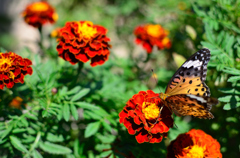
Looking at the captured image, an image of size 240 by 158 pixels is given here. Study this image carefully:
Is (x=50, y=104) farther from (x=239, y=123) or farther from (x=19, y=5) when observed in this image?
(x=19, y=5)

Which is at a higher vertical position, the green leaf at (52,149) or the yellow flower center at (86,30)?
the yellow flower center at (86,30)

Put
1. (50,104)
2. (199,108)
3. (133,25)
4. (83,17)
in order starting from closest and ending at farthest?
(199,108), (50,104), (133,25), (83,17)

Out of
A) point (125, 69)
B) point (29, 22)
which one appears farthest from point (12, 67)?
point (125, 69)

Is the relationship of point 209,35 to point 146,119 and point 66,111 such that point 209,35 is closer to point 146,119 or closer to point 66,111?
point 146,119

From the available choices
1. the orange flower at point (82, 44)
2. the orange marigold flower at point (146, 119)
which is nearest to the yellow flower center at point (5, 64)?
the orange flower at point (82, 44)

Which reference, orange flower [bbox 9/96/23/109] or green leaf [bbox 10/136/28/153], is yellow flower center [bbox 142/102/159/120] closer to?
green leaf [bbox 10/136/28/153]

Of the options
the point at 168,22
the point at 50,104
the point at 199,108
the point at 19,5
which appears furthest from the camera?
the point at 19,5

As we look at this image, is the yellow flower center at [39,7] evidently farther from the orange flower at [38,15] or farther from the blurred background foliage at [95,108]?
the blurred background foliage at [95,108]

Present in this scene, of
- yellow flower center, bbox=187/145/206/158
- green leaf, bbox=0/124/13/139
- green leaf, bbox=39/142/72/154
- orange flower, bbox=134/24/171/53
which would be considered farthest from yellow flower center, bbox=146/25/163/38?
green leaf, bbox=0/124/13/139
